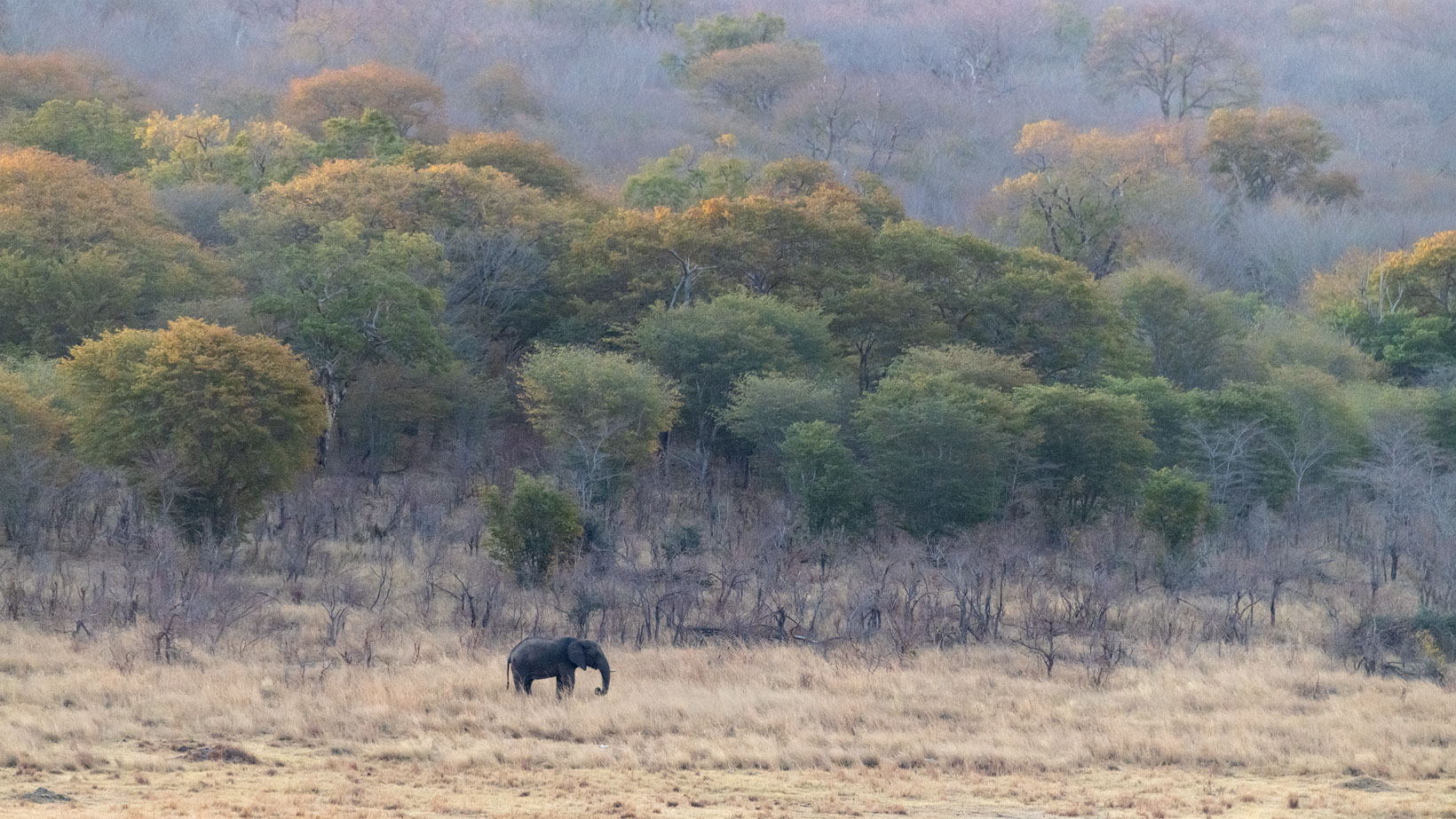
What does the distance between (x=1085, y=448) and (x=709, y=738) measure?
61.2 feet

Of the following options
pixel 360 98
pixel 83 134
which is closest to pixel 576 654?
pixel 83 134

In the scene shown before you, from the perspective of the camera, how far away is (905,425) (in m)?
29.5

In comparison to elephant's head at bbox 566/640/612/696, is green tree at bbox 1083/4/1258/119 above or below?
above

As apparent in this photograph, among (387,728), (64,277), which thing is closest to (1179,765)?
(387,728)

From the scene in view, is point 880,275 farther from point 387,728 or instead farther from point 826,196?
point 387,728

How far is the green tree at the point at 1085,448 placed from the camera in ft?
100

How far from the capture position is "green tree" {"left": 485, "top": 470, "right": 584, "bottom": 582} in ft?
75.9

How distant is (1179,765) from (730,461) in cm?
2339

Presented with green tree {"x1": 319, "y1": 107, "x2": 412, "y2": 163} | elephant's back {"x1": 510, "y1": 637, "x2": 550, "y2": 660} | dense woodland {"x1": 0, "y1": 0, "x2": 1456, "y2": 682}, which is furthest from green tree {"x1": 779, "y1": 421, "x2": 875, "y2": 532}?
green tree {"x1": 319, "y1": 107, "x2": 412, "y2": 163}

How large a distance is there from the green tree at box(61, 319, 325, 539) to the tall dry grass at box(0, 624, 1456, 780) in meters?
7.04

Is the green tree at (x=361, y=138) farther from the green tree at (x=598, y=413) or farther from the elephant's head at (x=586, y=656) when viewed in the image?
the elephant's head at (x=586, y=656)

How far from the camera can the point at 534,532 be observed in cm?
2330

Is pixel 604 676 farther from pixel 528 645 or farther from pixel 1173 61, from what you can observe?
pixel 1173 61

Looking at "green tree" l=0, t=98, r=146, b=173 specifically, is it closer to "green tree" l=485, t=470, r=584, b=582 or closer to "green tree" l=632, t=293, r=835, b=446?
"green tree" l=632, t=293, r=835, b=446
